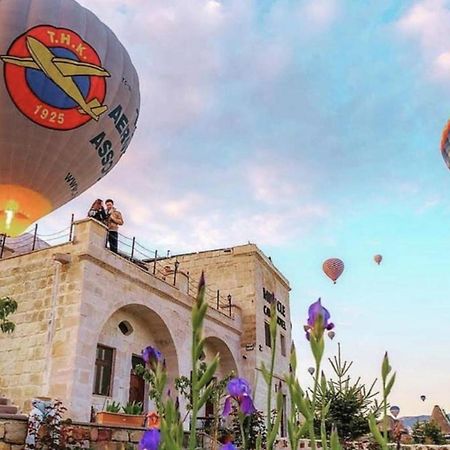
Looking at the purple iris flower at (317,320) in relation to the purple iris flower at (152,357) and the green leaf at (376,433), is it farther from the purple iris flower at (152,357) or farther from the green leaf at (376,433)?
the purple iris flower at (152,357)

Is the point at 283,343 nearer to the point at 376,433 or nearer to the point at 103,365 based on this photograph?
the point at 103,365

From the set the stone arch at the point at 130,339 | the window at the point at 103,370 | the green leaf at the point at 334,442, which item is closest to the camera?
the green leaf at the point at 334,442

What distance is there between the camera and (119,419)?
11234 millimetres

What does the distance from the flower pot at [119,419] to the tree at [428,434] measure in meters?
17.2

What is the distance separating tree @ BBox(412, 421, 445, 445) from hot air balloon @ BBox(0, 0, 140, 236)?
19.7m

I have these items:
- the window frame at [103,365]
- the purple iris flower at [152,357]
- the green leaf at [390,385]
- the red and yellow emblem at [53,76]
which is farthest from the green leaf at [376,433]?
the window frame at [103,365]

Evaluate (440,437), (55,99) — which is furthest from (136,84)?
(440,437)

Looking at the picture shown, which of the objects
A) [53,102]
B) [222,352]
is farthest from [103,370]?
[53,102]

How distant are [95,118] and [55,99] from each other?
1.03 metres

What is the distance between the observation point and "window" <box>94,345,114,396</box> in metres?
13.3

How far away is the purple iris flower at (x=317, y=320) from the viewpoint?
136 centimetres

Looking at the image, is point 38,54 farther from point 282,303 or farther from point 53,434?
point 282,303

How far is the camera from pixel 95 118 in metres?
12.2

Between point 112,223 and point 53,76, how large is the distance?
4.88 meters
